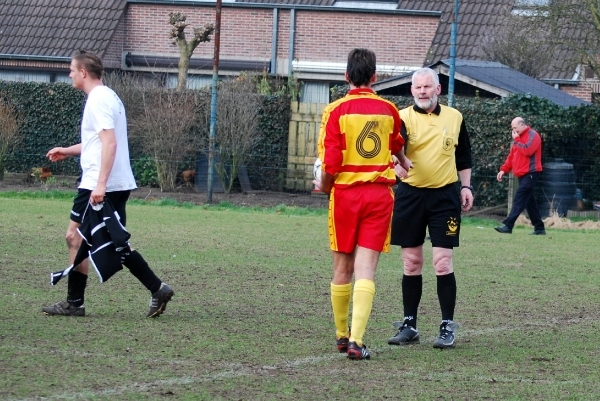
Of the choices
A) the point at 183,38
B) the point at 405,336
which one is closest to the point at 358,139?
the point at 405,336

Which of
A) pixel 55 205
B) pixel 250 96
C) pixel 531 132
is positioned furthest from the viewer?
pixel 250 96

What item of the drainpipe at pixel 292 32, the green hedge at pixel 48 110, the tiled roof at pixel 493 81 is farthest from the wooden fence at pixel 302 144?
the drainpipe at pixel 292 32

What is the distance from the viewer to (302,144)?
916 inches

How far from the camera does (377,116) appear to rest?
6.74m

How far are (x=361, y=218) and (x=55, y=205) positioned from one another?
507 inches

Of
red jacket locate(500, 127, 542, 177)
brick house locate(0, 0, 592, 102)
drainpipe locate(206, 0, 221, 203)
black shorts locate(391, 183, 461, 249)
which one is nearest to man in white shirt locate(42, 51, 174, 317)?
black shorts locate(391, 183, 461, 249)

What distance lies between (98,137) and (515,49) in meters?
22.5

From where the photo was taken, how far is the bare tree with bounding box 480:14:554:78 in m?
26.9

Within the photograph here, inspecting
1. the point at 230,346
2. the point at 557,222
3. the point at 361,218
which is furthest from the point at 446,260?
the point at 557,222

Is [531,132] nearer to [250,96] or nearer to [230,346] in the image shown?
Result: [250,96]

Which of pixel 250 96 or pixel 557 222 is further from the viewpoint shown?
pixel 250 96

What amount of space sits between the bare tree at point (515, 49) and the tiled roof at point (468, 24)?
0.28 metres

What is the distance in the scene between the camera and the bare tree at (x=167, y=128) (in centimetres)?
2209

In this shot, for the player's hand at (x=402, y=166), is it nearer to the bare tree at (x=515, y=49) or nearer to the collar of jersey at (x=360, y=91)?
the collar of jersey at (x=360, y=91)
